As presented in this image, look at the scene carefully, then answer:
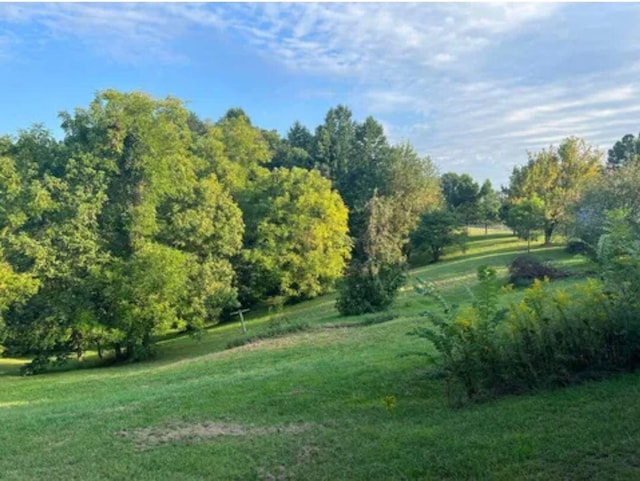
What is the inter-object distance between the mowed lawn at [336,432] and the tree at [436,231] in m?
30.3

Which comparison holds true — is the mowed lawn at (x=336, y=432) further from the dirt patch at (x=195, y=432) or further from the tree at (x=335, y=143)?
the tree at (x=335, y=143)

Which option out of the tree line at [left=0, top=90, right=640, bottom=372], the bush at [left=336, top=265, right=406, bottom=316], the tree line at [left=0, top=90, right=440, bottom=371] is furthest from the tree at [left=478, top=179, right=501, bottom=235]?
the bush at [left=336, top=265, right=406, bottom=316]

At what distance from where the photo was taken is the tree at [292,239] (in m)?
30.2

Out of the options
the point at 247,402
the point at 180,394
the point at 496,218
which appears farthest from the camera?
the point at 496,218

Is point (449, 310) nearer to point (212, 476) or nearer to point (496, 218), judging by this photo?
point (212, 476)

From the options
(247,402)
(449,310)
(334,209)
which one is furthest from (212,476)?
(334,209)

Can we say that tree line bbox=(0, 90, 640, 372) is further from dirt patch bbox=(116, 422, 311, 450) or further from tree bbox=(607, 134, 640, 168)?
tree bbox=(607, 134, 640, 168)

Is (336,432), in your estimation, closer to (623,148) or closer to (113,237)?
(113,237)

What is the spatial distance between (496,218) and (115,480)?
172 feet

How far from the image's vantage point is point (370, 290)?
20.5 metres

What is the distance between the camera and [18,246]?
19812 mm

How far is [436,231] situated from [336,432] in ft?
114

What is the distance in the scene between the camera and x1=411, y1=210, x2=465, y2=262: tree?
127 ft

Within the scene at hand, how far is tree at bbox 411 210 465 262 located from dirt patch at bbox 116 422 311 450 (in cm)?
3409
